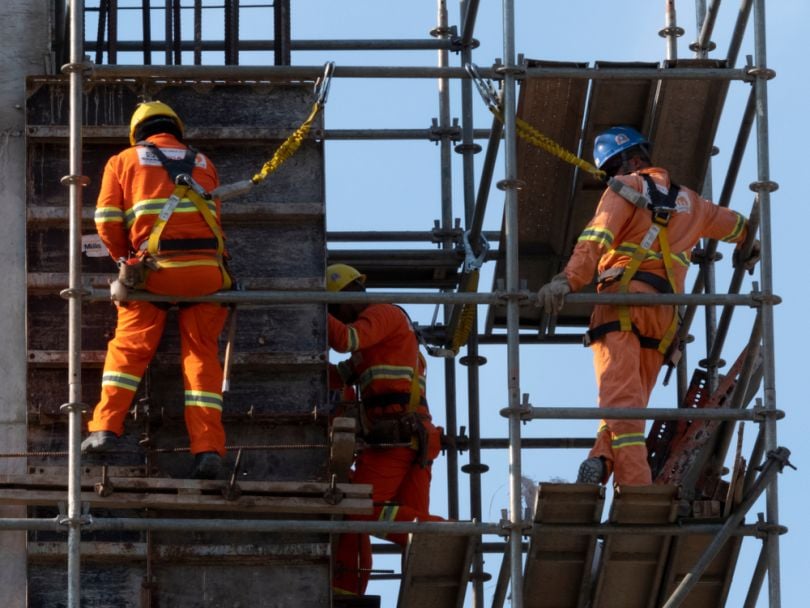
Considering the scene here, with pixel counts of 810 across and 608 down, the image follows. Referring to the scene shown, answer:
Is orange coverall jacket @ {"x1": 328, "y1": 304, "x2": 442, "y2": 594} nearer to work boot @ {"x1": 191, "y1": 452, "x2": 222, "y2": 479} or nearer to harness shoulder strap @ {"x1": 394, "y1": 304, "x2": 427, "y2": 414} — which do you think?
harness shoulder strap @ {"x1": 394, "y1": 304, "x2": 427, "y2": 414}

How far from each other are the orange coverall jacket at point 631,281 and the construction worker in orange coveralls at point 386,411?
1683mm

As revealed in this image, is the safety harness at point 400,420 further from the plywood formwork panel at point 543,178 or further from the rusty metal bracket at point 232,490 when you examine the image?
the rusty metal bracket at point 232,490

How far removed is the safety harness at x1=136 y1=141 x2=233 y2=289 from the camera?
14.8m

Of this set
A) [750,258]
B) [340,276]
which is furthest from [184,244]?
[750,258]

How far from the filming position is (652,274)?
51.4 ft

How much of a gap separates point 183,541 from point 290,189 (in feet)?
7.92

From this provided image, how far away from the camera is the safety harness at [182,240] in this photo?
14.8m

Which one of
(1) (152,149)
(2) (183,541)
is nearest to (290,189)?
(1) (152,149)

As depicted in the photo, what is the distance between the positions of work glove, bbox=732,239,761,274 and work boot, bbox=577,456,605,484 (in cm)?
170

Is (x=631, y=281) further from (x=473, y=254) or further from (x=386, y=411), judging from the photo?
(x=386, y=411)

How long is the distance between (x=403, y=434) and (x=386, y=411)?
25 centimetres

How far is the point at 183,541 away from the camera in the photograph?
15.4 m

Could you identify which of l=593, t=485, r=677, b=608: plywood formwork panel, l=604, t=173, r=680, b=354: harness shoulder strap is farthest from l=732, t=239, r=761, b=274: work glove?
l=593, t=485, r=677, b=608: plywood formwork panel

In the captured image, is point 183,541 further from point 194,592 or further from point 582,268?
point 582,268
